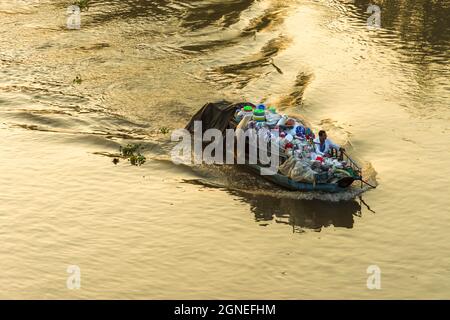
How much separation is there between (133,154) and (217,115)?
3.08m

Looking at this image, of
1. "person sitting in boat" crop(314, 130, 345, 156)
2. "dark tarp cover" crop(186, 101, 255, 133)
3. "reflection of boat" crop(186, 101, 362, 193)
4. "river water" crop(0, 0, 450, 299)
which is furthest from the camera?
"dark tarp cover" crop(186, 101, 255, 133)

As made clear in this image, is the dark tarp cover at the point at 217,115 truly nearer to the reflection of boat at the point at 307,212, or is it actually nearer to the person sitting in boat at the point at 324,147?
the person sitting in boat at the point at 324,147

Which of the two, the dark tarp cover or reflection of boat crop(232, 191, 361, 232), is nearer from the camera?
reflection of boat crop(232, 191, 361, 232)

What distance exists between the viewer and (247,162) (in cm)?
2247

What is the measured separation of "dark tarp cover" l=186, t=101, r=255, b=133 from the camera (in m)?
23.6

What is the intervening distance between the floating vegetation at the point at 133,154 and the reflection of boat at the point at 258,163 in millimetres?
1908

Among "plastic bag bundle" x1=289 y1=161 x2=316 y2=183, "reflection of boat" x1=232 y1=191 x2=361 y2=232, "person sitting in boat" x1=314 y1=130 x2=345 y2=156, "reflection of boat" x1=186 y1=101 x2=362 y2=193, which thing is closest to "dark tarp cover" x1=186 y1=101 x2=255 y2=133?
"reflection of boat" x1=186 y1=101 x2=362 y2=193

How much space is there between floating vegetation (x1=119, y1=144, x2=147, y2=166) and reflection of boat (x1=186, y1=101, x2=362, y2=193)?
191 cm

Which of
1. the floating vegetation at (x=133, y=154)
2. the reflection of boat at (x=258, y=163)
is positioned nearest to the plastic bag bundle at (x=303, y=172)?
the reflection of boat at (x=258, y=163)

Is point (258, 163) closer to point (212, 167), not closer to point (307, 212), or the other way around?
point (212, 167)

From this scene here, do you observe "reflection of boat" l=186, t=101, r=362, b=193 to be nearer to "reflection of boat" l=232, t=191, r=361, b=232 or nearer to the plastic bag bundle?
the plastic bag bundle

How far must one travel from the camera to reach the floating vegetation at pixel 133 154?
945 inches

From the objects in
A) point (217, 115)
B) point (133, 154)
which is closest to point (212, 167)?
point (217, 115)

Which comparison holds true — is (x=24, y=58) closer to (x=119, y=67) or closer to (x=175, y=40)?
(x=119, y=67)
